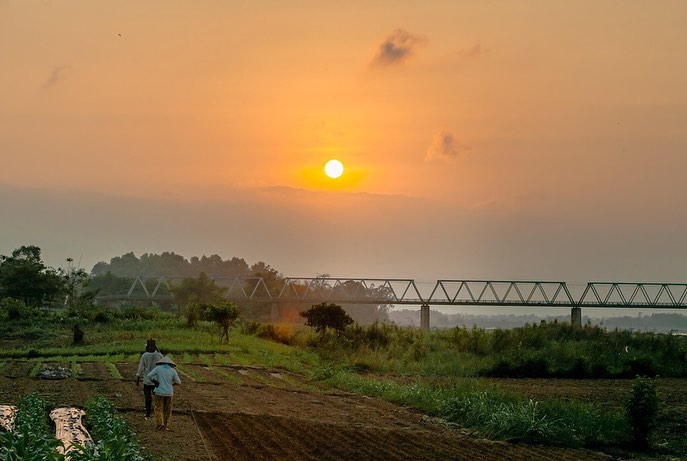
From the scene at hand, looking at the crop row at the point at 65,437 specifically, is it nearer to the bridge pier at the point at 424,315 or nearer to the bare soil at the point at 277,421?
the bare soil at the point at 277,421

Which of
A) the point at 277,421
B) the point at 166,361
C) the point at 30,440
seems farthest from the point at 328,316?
the point at 30,440

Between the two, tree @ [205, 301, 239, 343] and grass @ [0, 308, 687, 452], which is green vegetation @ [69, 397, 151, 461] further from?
tree @ [205, 301, 239, 343]

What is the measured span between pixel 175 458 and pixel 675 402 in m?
19.2

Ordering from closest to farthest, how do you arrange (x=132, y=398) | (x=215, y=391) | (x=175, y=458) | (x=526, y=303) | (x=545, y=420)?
(x=175, y=458) → (x=545, y=420) → (x=132, y=398) → (x=215, y=391) → (x=526, y=303)

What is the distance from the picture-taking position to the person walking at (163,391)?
20.8 metres

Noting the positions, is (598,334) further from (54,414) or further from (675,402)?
(54,414)

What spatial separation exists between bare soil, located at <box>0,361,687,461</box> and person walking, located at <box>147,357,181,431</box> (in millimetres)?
279

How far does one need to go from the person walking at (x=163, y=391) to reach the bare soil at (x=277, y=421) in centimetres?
28

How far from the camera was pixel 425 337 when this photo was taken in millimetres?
53625

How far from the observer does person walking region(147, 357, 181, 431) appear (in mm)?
20812

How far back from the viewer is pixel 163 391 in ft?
68.1

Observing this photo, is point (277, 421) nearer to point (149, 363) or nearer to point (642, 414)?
point (149, 363)

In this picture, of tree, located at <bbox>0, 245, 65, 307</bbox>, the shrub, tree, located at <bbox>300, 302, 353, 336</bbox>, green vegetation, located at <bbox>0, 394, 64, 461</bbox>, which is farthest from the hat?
tree, located at <bbox>0, 245, 65, 307</bbox>

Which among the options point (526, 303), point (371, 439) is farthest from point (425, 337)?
point (526, 303)
